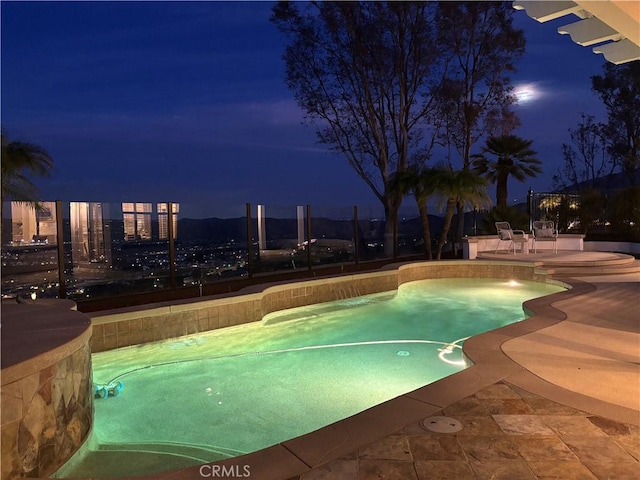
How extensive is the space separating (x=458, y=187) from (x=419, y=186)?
3.30 ft

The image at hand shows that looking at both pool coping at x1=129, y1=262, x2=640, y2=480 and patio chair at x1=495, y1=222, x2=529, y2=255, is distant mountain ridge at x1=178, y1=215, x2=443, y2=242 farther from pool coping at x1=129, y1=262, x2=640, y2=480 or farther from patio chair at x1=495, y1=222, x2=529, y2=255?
pool coping at x1=129, y1=262, x2=640, y2=480

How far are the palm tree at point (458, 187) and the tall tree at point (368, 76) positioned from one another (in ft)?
13.2

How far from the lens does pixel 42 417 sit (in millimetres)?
2604

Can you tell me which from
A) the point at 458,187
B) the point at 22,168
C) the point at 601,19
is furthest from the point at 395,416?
the point at 458,187

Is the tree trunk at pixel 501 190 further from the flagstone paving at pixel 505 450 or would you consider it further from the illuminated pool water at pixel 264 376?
the flagstone paving at pixel 505 450

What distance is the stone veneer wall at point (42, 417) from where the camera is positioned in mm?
2383

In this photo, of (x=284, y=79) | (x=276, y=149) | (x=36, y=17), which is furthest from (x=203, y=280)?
(x=276, y=149)

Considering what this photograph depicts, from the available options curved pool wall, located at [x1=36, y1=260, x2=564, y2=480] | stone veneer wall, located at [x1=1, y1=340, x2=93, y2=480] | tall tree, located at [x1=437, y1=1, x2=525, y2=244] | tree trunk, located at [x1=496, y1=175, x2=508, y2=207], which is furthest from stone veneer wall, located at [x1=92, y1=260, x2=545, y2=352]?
Answer: tall tree, located at [x1=437, y1=1, x2=525, y2=244]

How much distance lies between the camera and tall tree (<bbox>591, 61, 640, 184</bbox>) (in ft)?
74.9

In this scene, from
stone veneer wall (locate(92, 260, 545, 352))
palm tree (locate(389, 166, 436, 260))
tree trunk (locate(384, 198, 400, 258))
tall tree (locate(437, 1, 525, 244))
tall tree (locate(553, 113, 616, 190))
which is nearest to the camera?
stone veneer wall (locate(92, 260, 545, 352))

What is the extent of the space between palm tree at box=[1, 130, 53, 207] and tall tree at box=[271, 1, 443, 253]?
10791mm

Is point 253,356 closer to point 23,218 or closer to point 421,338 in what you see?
point 421,338

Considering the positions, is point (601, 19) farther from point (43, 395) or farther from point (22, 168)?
point (22, 168)

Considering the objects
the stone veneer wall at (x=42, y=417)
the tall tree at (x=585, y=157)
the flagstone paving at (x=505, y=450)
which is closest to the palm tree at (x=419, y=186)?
the flagstone paving at (x=505, y=450)
